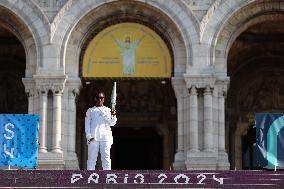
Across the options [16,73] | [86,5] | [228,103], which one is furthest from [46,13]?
[228,103]

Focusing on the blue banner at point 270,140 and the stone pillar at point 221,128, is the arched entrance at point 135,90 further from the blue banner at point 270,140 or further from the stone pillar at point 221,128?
the blue banner at point 270,140

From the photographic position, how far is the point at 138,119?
1602 inches

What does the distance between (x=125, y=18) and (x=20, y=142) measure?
892cm

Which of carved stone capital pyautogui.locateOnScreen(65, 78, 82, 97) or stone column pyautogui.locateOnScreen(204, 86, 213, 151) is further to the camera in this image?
carved stone capital pyautogui.locateOnScreen(65, 78, 82, 97)

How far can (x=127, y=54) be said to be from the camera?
35281mm

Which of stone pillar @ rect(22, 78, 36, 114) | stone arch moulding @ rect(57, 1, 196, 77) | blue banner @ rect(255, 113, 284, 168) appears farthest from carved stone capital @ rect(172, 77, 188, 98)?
A: blue banner @ rect(255, 113, 284, 168)

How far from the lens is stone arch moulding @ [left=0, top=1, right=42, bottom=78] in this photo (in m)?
34.5

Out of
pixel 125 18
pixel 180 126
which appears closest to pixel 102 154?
pixel 180 126

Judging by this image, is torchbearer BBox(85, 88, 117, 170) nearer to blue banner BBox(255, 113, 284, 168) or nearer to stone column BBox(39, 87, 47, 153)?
blue banner BBox(255, 113, 284, 168)

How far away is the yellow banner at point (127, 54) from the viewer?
35156 mm

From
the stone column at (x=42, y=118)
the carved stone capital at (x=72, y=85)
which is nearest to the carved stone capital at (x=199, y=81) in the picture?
the carved stone capital at (x=72, y=85)

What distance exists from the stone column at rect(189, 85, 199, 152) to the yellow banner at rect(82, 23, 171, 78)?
1775 millimetres

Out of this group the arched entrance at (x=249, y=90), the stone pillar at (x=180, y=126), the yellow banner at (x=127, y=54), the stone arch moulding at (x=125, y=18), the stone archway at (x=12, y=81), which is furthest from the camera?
the stone archway at (x=12, y=81)

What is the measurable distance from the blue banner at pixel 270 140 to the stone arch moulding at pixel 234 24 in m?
6.53
